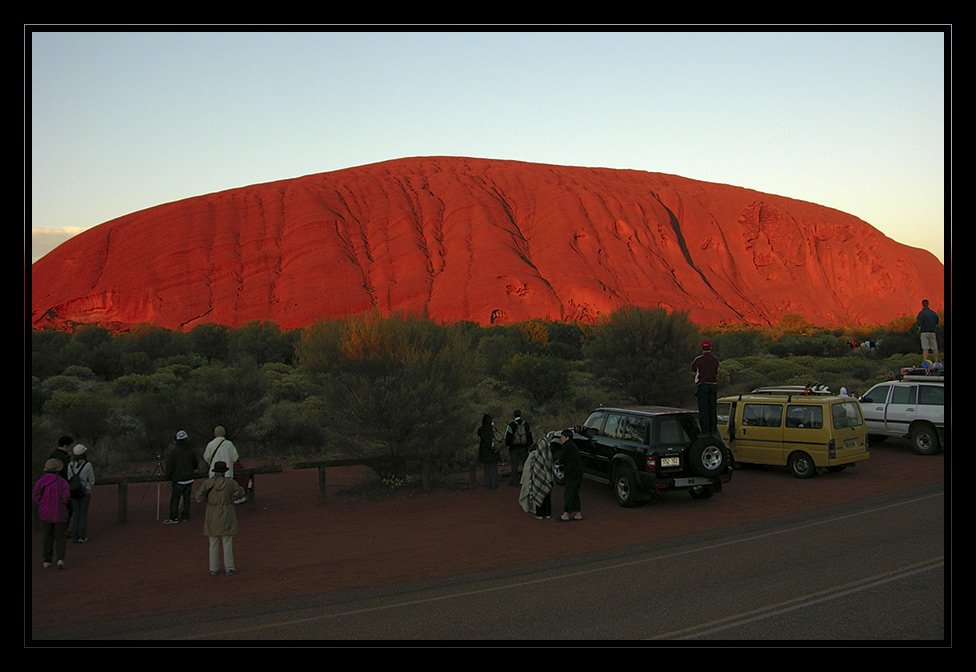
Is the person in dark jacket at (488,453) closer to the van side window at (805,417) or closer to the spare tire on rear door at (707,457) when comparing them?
the spare tire on rear door at (707,457)

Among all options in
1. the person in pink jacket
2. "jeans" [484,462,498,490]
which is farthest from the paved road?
"jeans" [484,462,498,490]

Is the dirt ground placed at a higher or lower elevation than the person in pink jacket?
lower

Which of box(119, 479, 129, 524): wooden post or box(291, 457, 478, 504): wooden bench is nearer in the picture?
box(119, 479, 129, 524): wooden post

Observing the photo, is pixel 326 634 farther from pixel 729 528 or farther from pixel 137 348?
pixel 137 348

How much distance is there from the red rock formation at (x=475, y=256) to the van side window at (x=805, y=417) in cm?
A: 5713

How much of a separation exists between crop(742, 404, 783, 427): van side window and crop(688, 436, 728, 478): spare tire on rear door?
125 inches

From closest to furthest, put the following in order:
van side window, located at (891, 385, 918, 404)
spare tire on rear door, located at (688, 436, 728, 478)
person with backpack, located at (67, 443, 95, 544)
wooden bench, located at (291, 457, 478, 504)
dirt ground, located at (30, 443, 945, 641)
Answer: dirt ground, located at (30, 443, 945, 641)
person with backpack, located at (67, 443, 95, 544)
spare tire on rear door, located at (688, 436, 728, 478)
wooden bench, located at (291, 457, 478, 504)
van side window, located at (891, 385, 918, 404)

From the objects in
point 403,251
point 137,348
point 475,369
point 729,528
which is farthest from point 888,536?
point 403,251

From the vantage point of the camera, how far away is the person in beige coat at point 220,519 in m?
8.21

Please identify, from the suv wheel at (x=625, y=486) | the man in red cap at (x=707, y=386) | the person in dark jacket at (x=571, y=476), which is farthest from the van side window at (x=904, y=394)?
the person in dark jacket at (x=571, y=476)

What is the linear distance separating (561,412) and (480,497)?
385 inches

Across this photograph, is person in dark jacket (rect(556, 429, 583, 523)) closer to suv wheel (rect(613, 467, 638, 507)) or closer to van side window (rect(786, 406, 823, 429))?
suv wheel (rect(613, 467, 638, 507))

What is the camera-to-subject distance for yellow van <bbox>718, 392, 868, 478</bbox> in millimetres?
13422

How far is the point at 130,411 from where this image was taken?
19.1m
